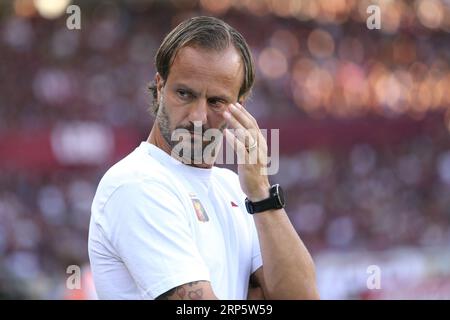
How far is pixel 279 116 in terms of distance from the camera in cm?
1984

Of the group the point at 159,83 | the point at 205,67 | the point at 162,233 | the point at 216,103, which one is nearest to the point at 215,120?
the point at 216,103

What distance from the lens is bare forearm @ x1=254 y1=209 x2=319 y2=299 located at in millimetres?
2512

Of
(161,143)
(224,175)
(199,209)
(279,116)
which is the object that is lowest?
(199,209)

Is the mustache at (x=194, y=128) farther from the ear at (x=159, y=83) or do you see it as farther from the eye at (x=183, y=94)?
the ear at (x=159, y=83)

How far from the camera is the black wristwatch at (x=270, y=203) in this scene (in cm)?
254

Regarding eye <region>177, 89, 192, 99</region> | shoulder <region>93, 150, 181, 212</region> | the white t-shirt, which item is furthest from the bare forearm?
eye <region>177, 89, 192, 99</region>

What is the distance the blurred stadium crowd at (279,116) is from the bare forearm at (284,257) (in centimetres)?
819

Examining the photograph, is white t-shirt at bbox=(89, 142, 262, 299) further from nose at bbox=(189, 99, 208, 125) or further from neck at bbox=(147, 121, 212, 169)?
nose at bbox=(189, 99, 208, 125)

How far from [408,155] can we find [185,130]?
19500mm

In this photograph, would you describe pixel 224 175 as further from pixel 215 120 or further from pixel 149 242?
pixel 149 242

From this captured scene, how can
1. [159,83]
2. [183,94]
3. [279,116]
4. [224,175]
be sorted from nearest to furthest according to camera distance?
1. [183,94]
2. [159,83]
3. [224,175]
4. [279,116]

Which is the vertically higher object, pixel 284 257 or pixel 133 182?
pixel 133 182

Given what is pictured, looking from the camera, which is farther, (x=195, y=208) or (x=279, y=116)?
(x=279, y=116)

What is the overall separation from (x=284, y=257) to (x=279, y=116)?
1740cm
